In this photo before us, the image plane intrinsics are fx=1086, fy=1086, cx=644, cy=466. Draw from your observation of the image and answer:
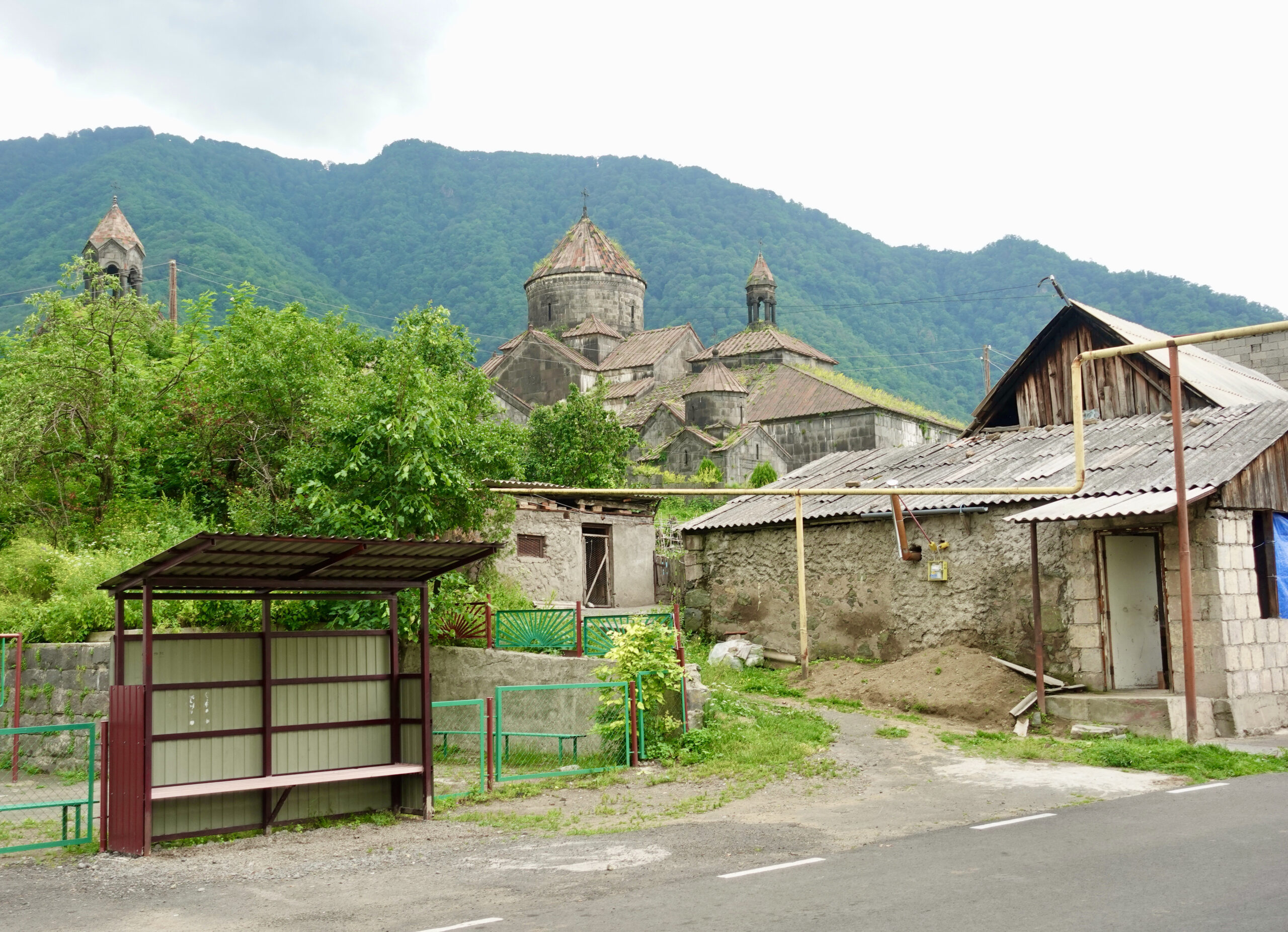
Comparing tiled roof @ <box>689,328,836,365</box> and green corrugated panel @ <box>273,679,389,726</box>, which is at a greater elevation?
tiled roof @ <box>689,328,836,365</box>

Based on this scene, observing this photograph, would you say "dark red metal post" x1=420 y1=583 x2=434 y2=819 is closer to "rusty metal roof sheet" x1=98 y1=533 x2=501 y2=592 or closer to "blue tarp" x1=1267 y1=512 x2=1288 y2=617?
"rusty metal roof sheet" x1=98 y1=533 x2=501 y2=592

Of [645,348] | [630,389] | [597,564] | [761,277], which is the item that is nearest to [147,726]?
[597,564]

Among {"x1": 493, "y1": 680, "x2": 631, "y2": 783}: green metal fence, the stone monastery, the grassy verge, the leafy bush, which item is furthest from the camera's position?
the stone monastery

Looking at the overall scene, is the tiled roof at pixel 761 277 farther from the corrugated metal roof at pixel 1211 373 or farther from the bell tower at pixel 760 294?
the corrugated metal roof at pixel 1211 373

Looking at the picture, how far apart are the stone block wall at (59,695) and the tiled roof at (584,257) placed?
4168 centimetres

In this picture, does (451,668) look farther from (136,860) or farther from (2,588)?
(2,588)

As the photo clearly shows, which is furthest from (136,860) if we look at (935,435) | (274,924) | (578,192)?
(578,192)

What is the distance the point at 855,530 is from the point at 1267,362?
18330 millimetres

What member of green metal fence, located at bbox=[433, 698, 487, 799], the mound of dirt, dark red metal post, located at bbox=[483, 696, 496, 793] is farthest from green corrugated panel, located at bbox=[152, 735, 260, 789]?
the mound of dirt

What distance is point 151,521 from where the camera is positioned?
19.8m

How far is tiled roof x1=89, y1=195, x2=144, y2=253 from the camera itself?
47.0 metres

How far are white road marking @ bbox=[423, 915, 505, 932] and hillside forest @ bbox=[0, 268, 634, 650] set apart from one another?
30.6 feet

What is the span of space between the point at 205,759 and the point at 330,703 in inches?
50.8

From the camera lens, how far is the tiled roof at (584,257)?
55.6 metres
